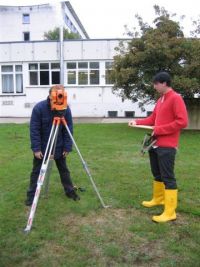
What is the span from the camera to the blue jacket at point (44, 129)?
20.4 ft

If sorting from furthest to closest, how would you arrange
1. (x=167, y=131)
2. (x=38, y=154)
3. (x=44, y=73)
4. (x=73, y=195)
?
(x=44, y=73)
(x=73, y=195)
(x=38, y=154)
(x=167, y=131)

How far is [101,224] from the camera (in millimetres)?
5602

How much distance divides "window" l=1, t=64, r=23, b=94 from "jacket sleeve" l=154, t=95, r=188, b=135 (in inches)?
977

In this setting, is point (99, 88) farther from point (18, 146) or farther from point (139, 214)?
point (139, 214)

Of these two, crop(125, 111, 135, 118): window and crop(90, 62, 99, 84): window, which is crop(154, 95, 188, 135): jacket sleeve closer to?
crop(125, 111, 135, 118): window

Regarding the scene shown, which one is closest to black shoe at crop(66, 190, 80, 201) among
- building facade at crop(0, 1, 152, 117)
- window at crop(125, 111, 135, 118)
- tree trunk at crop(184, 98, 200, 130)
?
tree trunk at crop(184, 98, 200, 130)

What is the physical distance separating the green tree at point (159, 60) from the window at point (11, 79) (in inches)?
530

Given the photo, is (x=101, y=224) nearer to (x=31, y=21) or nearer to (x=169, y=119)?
(x=169, y=119)

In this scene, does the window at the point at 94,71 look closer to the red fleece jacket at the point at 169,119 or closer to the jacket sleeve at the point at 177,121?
the red fleece jacket at the point at 169,119

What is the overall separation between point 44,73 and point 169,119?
24.0 m

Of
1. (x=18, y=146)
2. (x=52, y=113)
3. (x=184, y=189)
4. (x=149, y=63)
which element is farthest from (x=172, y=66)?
(x=52, y=113)

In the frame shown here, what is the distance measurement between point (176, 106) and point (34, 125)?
7.03 ft

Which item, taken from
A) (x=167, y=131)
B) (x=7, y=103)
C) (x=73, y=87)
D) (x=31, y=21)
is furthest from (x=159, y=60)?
(x=31, y=21)

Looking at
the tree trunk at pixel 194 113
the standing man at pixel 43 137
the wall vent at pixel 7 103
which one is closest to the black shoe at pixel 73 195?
the standing man at pixel 43 137
